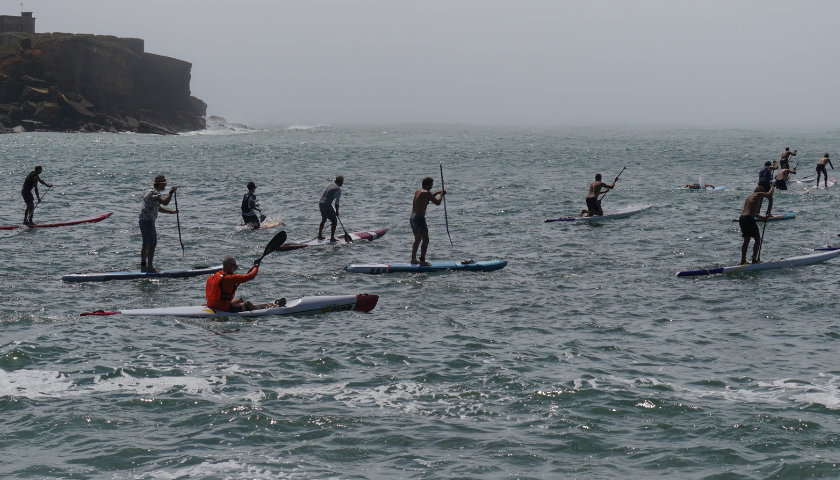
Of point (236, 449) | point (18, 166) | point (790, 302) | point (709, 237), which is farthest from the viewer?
point (18, 166)

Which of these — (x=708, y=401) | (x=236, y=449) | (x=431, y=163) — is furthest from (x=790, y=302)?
(x=431, y=163)

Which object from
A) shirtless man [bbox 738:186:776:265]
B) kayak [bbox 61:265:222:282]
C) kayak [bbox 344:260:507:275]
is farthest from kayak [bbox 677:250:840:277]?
kayak [bbox 61:265:222:282]

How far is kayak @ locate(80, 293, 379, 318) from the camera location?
17.5m

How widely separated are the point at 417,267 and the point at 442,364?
7811mm

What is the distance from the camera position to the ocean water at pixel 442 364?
11.1 m

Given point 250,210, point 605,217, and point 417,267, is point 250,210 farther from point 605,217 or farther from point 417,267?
point 605,217

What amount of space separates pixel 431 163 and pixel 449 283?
46636mm

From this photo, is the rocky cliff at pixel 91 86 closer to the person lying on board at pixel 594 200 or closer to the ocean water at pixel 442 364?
the ocean water at pixel 442 364

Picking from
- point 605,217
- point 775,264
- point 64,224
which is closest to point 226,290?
point 775,264

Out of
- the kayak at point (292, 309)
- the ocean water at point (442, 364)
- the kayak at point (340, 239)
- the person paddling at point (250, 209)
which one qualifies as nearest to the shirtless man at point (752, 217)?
the ocean water at point (442, 364)

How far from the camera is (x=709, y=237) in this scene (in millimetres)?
28531

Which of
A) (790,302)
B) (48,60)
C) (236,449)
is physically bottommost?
(236,449)

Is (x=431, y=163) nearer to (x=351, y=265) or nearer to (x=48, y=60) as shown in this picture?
(x=351, y=265)

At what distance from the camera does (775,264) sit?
2261 cm
